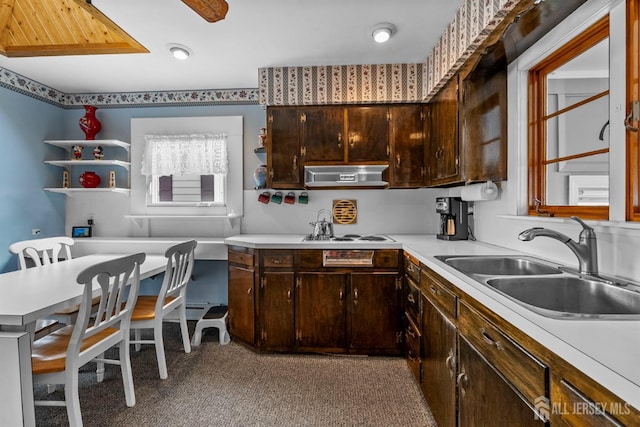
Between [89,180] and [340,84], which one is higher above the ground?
[340,84]

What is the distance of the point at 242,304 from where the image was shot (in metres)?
2.81

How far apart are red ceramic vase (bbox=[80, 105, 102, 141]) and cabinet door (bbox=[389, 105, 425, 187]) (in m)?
3.13

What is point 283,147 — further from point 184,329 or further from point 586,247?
point 586,247

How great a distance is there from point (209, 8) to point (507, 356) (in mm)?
1995

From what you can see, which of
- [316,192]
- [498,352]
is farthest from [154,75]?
[498,352]

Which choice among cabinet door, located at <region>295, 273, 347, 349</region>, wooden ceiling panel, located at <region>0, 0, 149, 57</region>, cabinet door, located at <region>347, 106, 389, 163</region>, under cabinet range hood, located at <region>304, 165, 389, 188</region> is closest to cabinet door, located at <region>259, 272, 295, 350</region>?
cabinet door, located at <region>295, 273, 347, 349</region>

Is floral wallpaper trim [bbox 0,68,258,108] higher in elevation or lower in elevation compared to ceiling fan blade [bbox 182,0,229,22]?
higher

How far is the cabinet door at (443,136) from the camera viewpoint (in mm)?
2395

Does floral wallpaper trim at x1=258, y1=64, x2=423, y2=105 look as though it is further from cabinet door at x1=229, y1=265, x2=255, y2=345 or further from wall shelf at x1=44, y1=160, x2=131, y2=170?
wall shelf at x1=44, y1=160, x2=131, y2=170

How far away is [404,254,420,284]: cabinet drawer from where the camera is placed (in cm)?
216

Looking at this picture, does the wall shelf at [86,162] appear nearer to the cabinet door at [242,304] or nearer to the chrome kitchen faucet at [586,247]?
the cabinet door at [242,304]

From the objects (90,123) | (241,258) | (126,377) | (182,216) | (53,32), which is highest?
(53,32)

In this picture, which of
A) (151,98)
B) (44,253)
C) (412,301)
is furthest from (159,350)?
(151,98)

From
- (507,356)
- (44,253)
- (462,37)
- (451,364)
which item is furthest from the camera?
(44,253)
